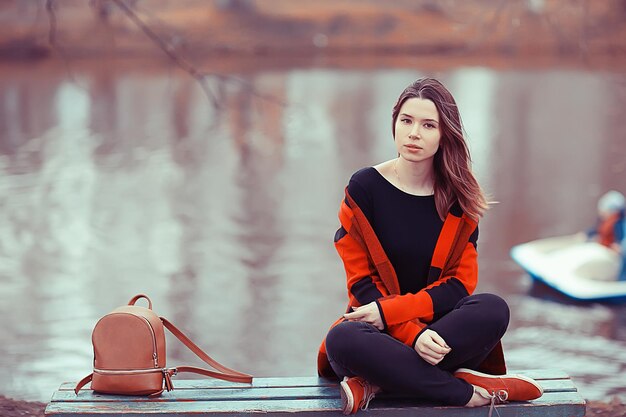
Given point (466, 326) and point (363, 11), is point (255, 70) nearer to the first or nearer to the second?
point (363, 11)

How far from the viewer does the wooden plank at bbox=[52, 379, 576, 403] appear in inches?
85.6

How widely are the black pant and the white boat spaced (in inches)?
133

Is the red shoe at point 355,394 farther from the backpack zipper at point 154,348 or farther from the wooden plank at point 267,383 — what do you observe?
the backpack zipper at point 154,348

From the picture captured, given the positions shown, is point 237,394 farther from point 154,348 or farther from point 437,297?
point 437,297

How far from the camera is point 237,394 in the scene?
87.0 inches

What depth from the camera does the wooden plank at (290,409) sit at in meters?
2.10

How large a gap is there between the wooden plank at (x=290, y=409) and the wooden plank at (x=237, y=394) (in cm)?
3

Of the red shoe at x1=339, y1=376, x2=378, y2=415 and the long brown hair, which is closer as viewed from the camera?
the red shoe at x1=339, y1=376, x2=378, y2=415

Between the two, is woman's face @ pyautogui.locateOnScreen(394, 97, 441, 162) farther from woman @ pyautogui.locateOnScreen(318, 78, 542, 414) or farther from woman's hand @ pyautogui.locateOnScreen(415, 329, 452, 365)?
woman's hand @ pyautogui.locateOnScreen(415, 329, 452, 365)

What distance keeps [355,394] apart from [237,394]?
27 centimetres

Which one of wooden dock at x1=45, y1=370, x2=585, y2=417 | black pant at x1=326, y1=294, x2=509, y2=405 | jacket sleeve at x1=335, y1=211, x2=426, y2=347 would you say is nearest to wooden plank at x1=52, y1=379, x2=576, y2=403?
wooden dock at x1=45, y1=370, x2=585, y2=417

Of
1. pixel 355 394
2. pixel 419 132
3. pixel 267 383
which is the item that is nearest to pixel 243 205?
pixel 267 383

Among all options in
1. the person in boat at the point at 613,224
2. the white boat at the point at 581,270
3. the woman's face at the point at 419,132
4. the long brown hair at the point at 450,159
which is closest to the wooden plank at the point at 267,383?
the long brown hair at the point at 450,159

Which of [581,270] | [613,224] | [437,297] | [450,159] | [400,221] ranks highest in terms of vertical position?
[450,159]
